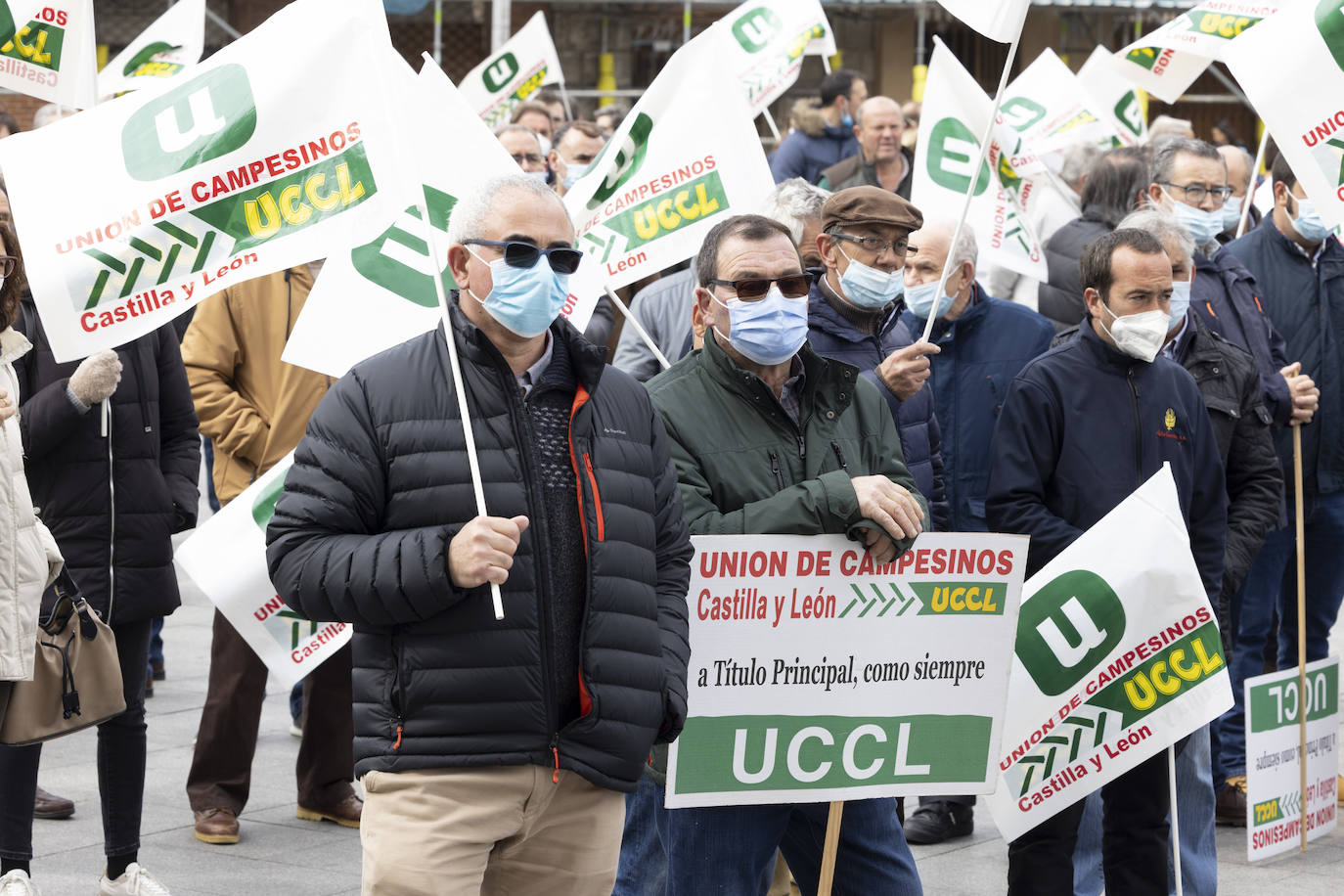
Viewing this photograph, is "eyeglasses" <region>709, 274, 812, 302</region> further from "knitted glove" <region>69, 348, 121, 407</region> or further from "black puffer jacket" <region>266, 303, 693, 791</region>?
"knitted glove" <region>69, 348, 121, 407</region>

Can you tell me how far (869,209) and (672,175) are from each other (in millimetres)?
1404

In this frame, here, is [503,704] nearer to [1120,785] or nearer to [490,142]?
[1120,785]

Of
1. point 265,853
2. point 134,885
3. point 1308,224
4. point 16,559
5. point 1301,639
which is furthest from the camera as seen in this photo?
point 1308,224

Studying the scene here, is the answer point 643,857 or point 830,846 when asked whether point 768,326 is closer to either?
point 830,846

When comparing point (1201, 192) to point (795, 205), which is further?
point (1201, 192)

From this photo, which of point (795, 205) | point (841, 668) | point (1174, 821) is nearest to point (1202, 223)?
point (795, 205)

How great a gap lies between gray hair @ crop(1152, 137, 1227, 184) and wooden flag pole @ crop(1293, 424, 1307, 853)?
3.66 ft

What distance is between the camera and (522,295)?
11.3 feet

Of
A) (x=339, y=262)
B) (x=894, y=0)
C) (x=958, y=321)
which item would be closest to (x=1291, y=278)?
(x=958, y=321)

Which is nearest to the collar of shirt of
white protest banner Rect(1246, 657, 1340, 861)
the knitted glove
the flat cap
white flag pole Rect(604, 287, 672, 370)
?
white flag pole Rect(604, 287, 672, 370)

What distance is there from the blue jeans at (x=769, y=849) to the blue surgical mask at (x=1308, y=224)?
3.64 m

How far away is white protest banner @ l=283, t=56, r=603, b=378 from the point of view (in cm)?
565

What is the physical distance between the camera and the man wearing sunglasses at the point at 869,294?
16.6 ft

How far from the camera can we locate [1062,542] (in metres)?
4.91
